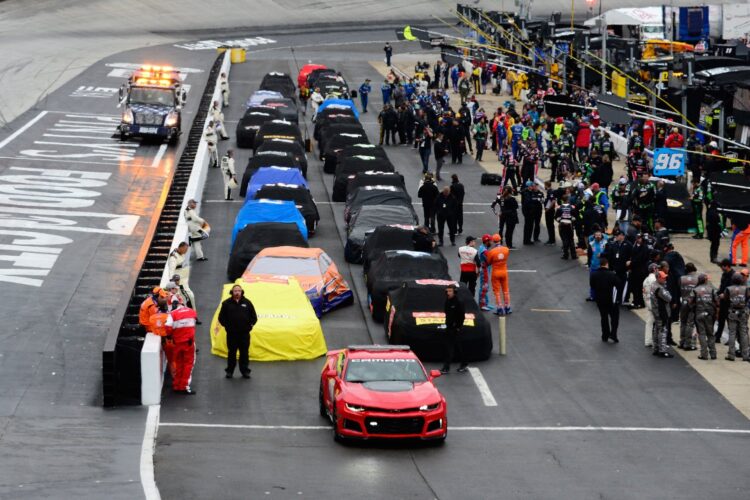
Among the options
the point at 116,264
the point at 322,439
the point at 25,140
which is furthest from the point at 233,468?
the point at 25,140

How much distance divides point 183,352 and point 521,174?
1792cm

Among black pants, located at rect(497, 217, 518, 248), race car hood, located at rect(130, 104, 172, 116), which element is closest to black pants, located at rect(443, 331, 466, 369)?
black pants, located at rect(497, 217, 518, 248)

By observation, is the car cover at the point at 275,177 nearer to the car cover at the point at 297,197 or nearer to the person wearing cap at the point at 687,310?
the car cover at the point at 297,197

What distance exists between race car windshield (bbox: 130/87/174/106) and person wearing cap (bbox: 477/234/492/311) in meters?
23.7

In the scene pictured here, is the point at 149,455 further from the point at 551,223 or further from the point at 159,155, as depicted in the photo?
the point at 159,155

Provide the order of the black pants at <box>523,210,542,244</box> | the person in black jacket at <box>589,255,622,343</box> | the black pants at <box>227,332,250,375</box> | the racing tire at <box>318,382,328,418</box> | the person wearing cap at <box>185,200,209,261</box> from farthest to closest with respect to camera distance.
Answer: the black pants at <box>523,210,542,244</box>
the person wearing cap at <box>185,200,209,261</box>
the person in black jacket at <box>589,255,622,343</box>
the black pants at <box>227,332,250,375</box>
the racing tire at <box>318,382,328,418</box>

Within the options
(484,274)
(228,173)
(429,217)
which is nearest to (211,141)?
(228,173)

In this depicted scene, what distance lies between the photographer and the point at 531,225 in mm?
33531

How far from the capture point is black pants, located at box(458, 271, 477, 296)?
28.0 meters

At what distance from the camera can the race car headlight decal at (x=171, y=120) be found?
48219 millimetres

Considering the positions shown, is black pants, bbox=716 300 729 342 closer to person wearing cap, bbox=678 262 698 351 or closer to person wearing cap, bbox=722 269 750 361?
person wearing cap, bbox=722 269 750 361

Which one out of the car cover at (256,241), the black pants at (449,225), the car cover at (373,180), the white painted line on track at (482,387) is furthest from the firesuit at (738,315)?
the car cover at (373,180)

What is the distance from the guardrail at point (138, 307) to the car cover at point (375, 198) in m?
3.98

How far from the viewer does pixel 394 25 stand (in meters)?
98.1
